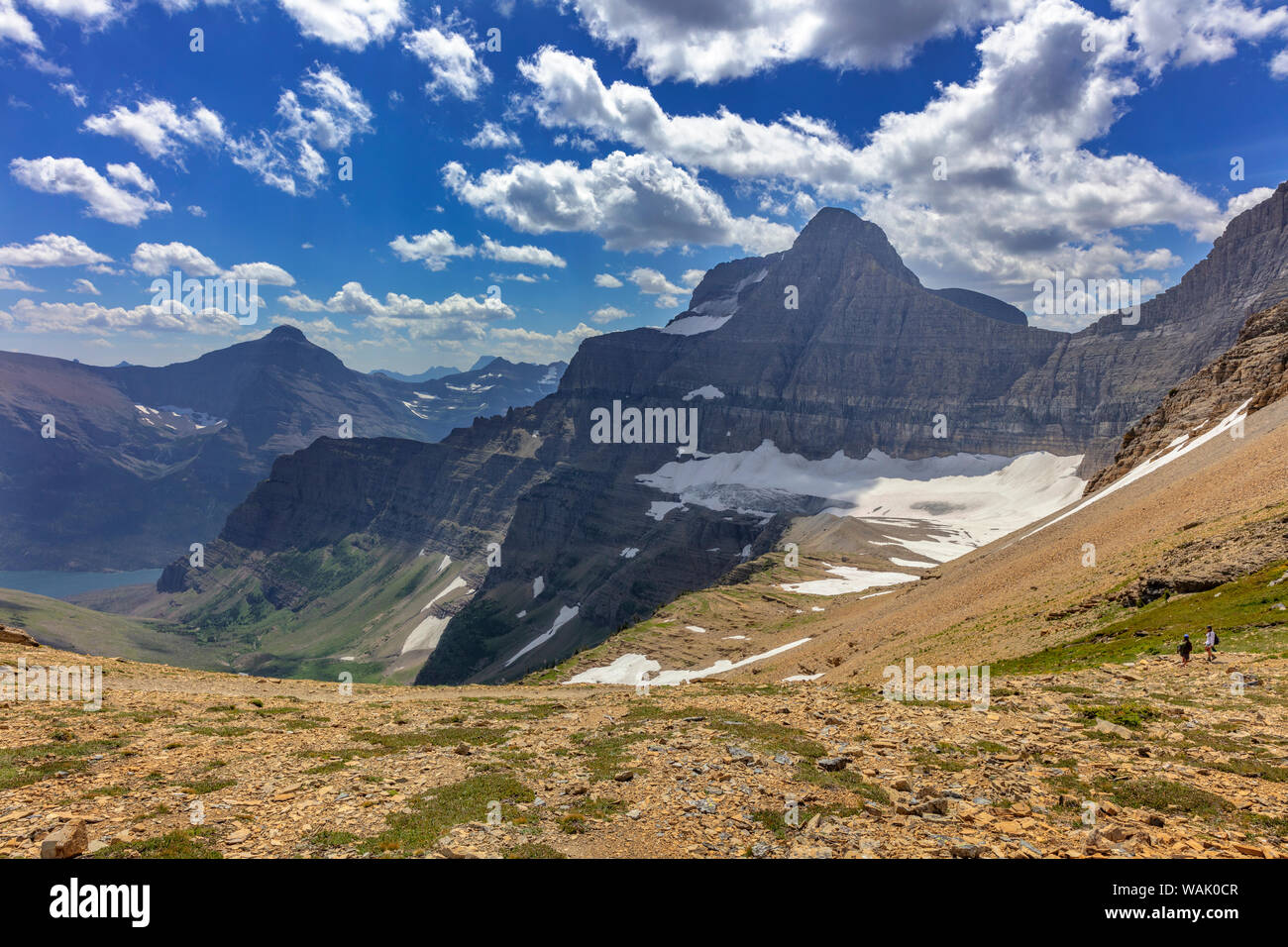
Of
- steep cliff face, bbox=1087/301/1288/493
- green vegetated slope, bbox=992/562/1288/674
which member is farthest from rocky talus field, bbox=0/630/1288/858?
steep cliff face, bbox=1087/301/1288/493

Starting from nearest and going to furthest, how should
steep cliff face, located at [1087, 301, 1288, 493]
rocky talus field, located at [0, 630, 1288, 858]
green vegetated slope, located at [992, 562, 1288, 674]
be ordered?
1. rocky talus field, located at [0, 630, 1288, 858]
2. green vegetated slope, located at [992, 562, 1288, 674]
3. steep cliff face, located at [1087, 301, 1288, 493]

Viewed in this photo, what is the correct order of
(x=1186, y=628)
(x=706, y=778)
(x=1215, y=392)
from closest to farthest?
(x=706, y=778), (x=1186, y=628), (x=1215, y=392)

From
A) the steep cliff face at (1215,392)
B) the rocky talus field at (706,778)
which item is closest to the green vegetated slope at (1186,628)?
the rocky talus field at (706,778)

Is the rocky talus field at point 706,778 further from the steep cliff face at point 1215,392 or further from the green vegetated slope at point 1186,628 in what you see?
the steep cliff face at point 1215,392

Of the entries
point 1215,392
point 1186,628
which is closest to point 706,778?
point 1186,628

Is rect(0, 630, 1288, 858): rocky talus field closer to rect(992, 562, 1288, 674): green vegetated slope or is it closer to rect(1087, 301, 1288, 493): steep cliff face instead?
rect(992, 562, 1288, 674): green vegetated slope

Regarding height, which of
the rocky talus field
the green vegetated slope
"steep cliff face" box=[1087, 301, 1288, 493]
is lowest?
the rocky talus field

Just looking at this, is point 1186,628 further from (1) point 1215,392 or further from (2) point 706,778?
(1) point 1215,392
